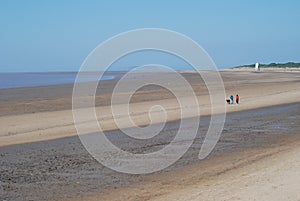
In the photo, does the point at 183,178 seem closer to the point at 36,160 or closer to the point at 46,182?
the point at 46,182

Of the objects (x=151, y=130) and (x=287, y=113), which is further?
(x=287, y=113)

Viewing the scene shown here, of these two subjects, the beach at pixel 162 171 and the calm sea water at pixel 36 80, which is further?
the calm sea water at pixel 36 80

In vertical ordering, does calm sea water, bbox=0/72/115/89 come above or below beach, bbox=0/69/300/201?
above

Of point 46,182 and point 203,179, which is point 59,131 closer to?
point 46,182

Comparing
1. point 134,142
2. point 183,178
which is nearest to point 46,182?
point 183,178

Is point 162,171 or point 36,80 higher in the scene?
point 36,80

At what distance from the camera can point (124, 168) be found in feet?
40.7

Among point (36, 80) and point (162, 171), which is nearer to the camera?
point (162, 171)

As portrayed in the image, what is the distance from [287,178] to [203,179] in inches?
72.5

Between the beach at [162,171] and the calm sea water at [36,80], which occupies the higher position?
the calm sea water at [36,80]

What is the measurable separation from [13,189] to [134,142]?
274 inches

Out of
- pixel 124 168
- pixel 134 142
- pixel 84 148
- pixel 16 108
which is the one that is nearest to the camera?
pixel 124 168

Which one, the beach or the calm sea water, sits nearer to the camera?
the beach

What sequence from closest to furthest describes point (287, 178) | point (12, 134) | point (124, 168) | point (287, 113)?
point (287, 178) → point (124, 168) → point (12, 134) → point (287, 113)
